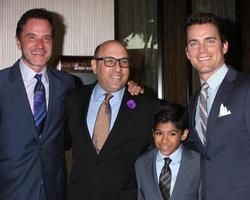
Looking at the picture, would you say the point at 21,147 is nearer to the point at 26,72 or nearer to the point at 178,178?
the point at 26,72

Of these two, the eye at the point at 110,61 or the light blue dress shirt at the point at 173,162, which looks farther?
the eye at the point at 110,61

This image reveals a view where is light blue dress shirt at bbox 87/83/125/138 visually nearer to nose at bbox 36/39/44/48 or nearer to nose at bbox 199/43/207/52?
nose at bbox 36/39/44/48

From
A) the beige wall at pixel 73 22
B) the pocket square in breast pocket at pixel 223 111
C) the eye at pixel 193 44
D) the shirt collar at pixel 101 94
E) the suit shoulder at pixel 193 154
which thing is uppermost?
the beige wall at pixel 73 22

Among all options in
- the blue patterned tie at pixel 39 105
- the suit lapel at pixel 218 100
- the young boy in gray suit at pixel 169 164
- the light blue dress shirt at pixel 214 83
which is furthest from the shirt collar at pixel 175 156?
the blue patterned tie at pixel 39 105

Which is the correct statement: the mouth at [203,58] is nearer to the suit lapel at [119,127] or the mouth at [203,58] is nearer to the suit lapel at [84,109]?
the suit lapel at [119,127]

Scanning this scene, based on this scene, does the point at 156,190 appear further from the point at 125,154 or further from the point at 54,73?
the point at 54,73

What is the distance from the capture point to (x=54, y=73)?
93.9 inches

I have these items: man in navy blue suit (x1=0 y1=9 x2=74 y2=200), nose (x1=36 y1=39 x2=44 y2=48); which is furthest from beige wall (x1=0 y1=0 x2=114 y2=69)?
nose (x1=36 y1=39 x2=44 y2=48)

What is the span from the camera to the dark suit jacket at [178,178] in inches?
78.8

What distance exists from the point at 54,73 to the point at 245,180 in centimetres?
129

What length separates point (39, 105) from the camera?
215cm

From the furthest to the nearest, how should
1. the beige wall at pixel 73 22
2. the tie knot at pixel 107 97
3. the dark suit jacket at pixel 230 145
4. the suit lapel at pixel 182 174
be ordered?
the beige wall at pixel 73 22
the tie knot at pixel 107 97
the suit lapel at pixel 182 174
the dark suit jacket at pixel 230 145

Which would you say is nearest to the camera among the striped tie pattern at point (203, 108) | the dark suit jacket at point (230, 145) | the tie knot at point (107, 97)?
the dark suit jacket at point (230, 145)

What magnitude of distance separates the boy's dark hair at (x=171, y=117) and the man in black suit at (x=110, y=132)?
0.05 metres
